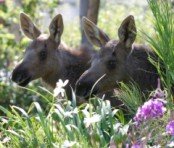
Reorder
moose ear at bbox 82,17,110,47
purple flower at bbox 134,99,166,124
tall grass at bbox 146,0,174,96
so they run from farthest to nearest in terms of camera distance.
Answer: moose ear at bbox 82,17,110,47 < tall grass at bbox 146,0,174,96 < purple flower at bbox 134,99,166,124

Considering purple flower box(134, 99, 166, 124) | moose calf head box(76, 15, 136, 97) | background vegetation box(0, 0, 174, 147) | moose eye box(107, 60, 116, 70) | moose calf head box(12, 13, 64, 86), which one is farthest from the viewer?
moose calf head box(12, 13, 64, 86)

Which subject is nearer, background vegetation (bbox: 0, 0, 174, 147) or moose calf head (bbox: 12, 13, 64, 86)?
background vegetation (bbox: 0, 0, 174, 147)

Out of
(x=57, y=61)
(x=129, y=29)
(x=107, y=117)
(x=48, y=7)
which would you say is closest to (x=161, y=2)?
(x=107, y=117)

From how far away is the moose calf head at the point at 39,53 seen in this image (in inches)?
361

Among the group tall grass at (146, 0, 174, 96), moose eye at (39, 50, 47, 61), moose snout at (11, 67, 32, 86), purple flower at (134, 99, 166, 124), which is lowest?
moose snout at (11, 67, 32, 86)

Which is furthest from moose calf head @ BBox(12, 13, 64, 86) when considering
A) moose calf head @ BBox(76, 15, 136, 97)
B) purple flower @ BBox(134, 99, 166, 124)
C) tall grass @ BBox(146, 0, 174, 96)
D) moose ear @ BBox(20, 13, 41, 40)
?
purple flower @ BBox(134, 99, 166, 124)

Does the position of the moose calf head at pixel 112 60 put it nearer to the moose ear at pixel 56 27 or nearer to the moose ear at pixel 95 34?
the moose ear at pixel 95 34

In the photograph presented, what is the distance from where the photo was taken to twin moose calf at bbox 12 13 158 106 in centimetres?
835

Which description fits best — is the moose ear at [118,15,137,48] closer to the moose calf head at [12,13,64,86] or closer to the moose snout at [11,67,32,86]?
the moose calf head at [12,13,64,86]

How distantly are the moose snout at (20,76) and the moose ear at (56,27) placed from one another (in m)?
0.71

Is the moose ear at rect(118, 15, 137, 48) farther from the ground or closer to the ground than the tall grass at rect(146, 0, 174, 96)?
closer to the ground

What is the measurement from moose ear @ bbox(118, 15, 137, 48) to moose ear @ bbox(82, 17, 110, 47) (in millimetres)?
335

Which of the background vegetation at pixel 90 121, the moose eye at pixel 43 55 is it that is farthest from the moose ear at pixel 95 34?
the background vegetation at pixel 90 121

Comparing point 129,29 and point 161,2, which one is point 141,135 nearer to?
point 161,2
